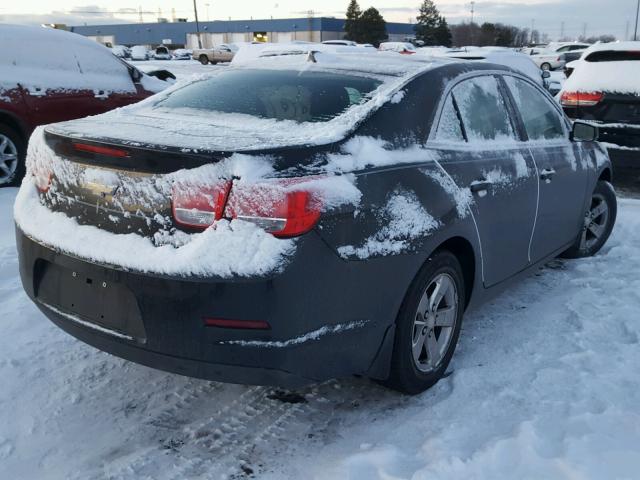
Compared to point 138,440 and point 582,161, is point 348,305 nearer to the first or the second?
point 138,440

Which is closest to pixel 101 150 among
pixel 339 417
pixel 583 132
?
pixel 339 417

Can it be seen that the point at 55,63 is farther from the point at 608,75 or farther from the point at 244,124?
the point at 608,75

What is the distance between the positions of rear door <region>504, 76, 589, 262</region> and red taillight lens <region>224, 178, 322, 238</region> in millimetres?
2251

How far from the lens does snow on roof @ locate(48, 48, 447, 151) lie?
2.71 meters

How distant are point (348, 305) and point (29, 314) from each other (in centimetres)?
223

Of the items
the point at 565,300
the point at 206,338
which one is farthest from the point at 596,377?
the point at 206,338

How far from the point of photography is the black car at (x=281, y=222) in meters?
2.48

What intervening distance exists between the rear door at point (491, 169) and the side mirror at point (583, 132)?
2.99 ft

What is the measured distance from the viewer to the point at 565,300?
14.7ft

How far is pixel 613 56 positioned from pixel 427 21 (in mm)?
78748

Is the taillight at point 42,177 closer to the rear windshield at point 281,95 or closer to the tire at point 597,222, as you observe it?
the rear windshield at point 281,95

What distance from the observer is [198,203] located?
2.49 m

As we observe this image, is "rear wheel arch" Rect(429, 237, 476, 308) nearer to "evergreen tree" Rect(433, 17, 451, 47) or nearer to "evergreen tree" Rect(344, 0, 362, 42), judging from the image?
"evergreen tree" Rect(344, 0, 362, 42)

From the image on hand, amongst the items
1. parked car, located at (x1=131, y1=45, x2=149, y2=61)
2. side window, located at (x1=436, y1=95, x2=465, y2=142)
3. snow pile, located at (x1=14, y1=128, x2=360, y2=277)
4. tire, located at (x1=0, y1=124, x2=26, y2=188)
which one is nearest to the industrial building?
parked car, located at (x1=131, y1=45, x2=149, y2=61)
